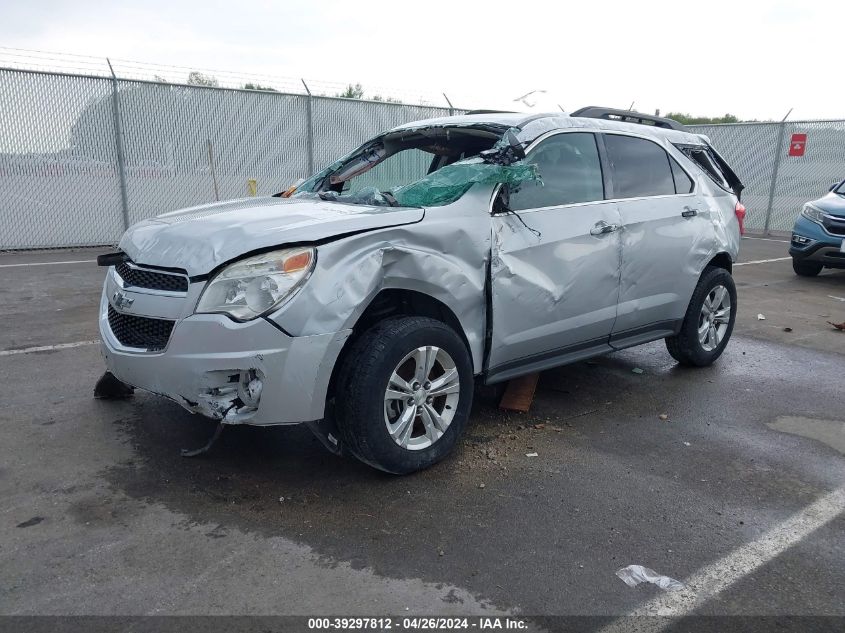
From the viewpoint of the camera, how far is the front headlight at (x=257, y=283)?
3.07 meters

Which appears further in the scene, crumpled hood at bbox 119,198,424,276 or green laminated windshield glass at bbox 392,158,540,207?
green laminated windshield glass at bbox 392,158,540,207

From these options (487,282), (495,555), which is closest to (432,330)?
(487,282)

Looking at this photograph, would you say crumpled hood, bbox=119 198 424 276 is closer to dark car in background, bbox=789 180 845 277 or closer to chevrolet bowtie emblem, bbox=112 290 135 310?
chevrolet bowtie emblem, bbox=112 290 135 310

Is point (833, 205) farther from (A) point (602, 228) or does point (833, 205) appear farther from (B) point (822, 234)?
(A) point (602, 228)

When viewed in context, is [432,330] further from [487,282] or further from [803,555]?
[803,555]

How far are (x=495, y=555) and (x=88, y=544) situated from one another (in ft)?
5.40

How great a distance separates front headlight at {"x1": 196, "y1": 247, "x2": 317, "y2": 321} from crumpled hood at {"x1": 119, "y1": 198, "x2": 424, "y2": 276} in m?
0.06

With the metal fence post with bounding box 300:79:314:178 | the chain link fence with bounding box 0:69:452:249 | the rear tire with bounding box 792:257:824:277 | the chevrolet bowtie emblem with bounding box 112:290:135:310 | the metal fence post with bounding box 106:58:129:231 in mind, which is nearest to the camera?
the chevrolet bowtie emblem with bounding box 112:290:135:310

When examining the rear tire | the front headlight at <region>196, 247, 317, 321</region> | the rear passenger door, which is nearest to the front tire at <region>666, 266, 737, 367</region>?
the rear passenger door

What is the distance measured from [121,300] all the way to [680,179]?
3869mm

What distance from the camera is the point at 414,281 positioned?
3.42 metres

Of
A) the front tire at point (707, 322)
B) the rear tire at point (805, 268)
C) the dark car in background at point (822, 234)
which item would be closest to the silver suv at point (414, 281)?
the front tire at point (707, 322)

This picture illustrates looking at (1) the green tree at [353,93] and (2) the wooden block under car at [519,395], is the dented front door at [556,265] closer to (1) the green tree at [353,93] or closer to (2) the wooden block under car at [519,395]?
(2) the wooden block under car at [519,395]

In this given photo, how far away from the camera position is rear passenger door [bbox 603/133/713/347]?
4.57 metres
